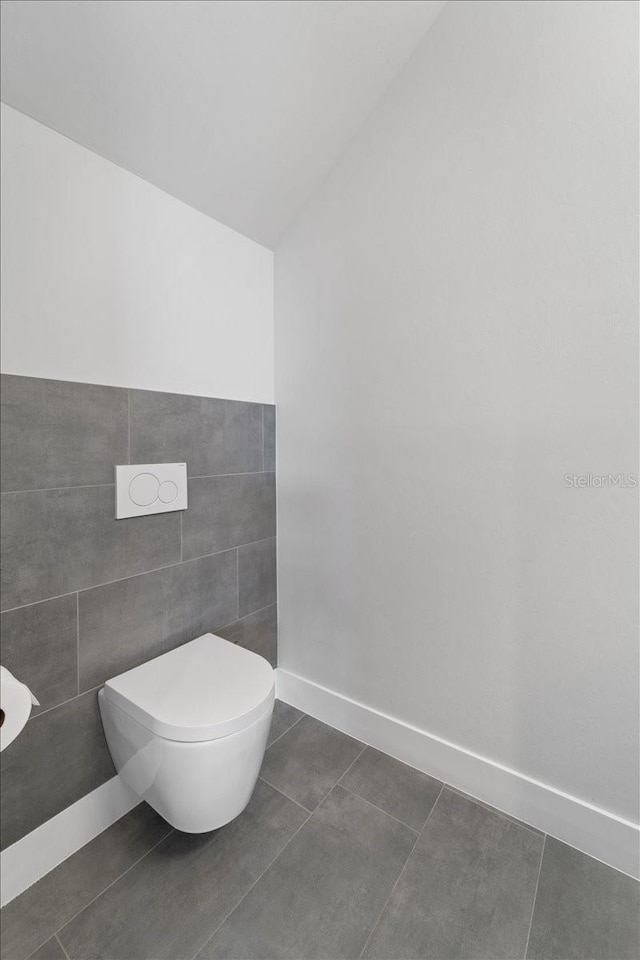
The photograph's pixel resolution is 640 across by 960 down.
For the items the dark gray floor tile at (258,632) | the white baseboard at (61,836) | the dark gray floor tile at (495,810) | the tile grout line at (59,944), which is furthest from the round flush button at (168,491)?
the dark gray floor tile at (495,810)

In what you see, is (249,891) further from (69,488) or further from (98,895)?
(69,488)

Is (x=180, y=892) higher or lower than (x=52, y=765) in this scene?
lower

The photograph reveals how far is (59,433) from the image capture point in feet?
3.83

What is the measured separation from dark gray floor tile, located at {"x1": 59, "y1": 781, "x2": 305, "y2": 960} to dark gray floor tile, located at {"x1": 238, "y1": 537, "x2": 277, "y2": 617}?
2.32 ft

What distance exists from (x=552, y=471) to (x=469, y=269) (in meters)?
0.69

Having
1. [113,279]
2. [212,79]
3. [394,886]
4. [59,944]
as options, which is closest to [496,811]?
[394,886]

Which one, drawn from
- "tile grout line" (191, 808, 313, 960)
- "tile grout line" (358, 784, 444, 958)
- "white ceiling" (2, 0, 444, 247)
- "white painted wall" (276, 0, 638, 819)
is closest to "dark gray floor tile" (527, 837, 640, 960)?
"white painted wall" (276, 0, 638, 819)

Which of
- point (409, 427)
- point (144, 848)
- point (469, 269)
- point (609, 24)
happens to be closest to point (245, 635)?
point (144, 848)

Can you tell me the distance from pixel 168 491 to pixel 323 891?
1.22m

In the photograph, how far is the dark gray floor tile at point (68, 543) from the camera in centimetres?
108

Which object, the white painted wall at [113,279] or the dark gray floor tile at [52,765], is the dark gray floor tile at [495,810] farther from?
the white painted wall at [113,279]

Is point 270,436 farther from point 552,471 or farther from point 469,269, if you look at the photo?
point 552,471

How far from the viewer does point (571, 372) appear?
1.20 metres

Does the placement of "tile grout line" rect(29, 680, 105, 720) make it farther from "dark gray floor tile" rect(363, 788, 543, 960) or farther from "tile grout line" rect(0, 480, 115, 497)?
"dark gray floor tile" rect(363, 788, 543, 960)
